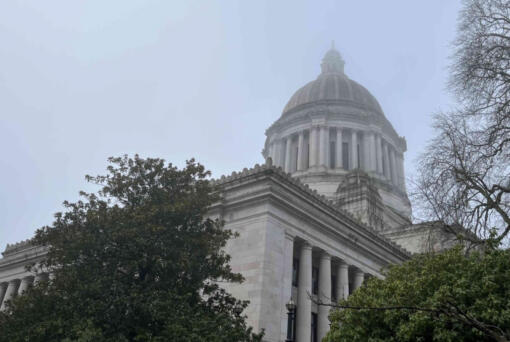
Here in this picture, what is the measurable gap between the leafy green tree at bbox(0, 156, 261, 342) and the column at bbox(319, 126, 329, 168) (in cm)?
3303

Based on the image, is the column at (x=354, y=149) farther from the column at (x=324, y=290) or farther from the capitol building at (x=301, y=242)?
the column at (x=324, y=290)

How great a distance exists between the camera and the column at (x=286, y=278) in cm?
2288

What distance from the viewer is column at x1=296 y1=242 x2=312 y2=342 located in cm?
2433

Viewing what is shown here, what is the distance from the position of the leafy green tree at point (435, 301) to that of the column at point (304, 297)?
7900 mm

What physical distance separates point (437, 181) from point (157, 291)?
937 cm

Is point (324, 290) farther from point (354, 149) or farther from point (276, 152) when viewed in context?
point (276, 152)

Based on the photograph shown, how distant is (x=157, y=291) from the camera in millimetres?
16766

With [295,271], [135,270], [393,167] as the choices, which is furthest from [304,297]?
[393,167]

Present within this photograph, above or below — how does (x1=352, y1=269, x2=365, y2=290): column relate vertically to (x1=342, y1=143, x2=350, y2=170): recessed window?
below

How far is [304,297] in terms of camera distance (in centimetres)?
2522

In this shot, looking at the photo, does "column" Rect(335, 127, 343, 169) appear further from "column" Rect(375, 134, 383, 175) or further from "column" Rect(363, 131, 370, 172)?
"column" Rect(375, 134, 383, 175)

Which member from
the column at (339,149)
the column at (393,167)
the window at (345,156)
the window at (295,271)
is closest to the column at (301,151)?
the column at (339,149)

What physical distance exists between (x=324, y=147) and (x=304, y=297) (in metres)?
29.5

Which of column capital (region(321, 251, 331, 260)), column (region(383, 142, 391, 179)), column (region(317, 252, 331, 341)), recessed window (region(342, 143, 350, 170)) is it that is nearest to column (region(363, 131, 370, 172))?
recessed window (region(342, 143, 350, 170))
